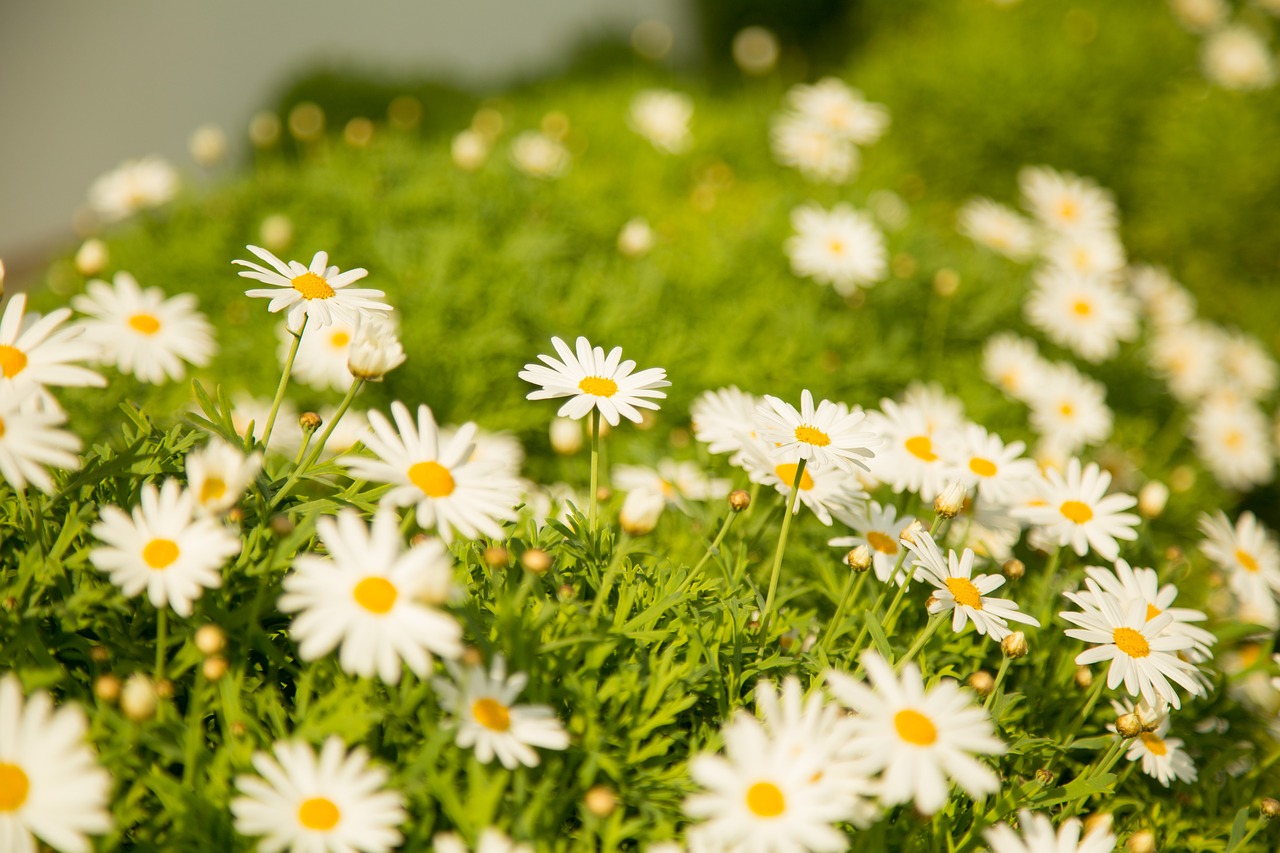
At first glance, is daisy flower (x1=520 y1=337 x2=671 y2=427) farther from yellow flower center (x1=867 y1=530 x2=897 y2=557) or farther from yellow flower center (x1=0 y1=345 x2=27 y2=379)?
yellow flower center (x1=0 y1=345 x2=27 y2=379)

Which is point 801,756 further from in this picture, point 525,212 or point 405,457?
point 525,212

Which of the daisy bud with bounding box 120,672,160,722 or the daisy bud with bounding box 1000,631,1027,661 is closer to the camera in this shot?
the daisy bud with bounding box 120,672,160,722

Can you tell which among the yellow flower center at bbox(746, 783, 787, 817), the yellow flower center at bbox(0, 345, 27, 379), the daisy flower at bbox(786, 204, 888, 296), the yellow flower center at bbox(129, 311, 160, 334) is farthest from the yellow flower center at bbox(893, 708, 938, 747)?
the daisy flower at bbox(786, 204, 888, 296)

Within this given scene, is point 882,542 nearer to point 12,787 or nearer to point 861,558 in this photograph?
point 861,558

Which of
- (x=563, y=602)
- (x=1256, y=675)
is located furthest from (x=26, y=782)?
(x=1256, y=675)

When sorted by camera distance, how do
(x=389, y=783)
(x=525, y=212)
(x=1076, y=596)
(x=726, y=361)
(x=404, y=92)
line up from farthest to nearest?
(x=404, y=92), (x=525, y=212), (x=726, y=361), (x=1076, y=596), (x=389, y=783)

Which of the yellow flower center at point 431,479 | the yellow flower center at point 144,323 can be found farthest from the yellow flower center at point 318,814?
the yellow flower center at point 144,323
